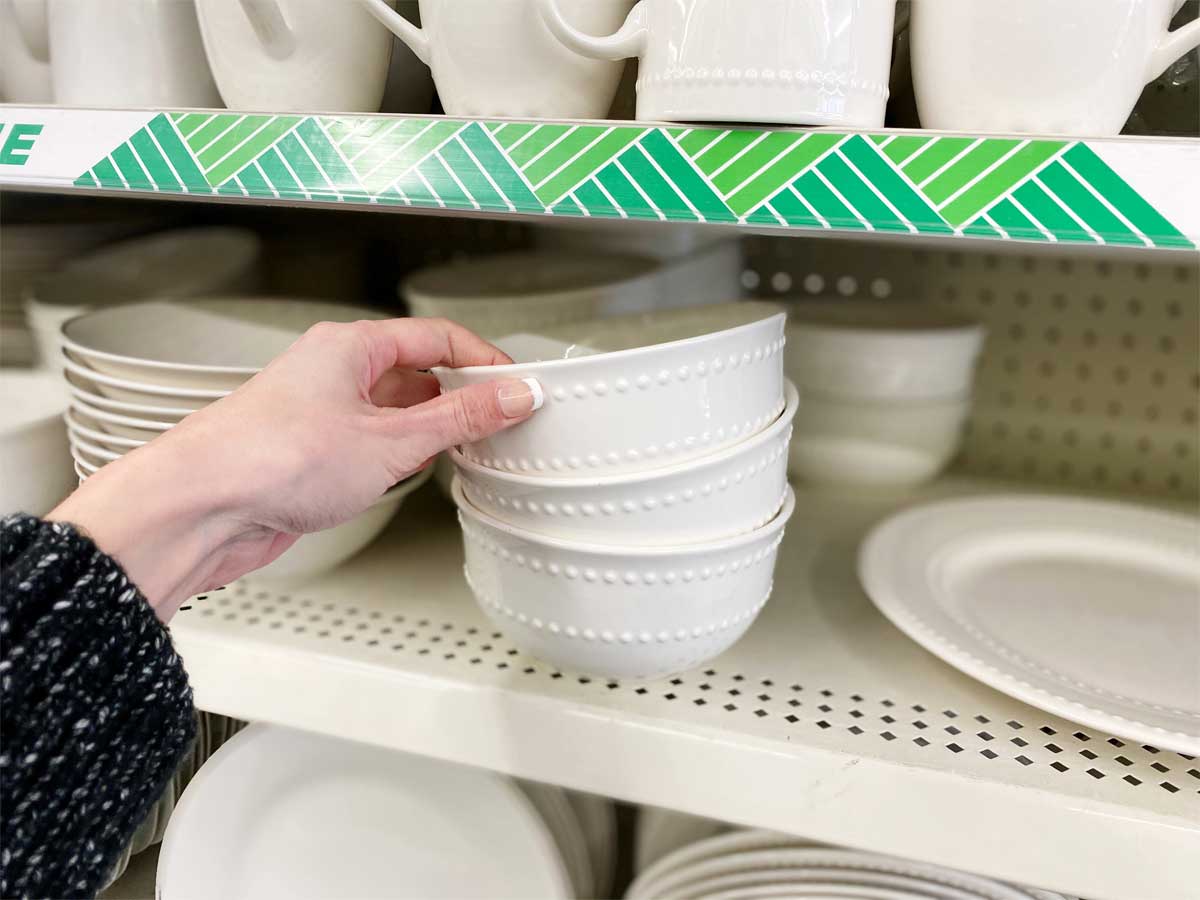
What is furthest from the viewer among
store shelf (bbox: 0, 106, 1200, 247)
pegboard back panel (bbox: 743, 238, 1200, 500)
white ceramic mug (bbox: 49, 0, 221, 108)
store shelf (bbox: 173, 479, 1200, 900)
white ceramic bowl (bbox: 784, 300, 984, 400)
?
pegboard back panel (bbox: 743, 238, 1200, 500)

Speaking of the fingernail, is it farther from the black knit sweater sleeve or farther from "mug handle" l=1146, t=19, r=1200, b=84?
"mug handle" l=1146, t=19, r=1200, b=84

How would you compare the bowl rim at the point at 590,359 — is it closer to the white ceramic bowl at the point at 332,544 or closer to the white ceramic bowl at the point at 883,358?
the white ceramic bowl at the point at 332,544

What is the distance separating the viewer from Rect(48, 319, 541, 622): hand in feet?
1.67

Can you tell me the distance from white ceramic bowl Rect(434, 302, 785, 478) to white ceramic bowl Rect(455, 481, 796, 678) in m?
0.05

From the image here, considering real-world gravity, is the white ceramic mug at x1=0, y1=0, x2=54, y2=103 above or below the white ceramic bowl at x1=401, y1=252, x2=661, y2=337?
above

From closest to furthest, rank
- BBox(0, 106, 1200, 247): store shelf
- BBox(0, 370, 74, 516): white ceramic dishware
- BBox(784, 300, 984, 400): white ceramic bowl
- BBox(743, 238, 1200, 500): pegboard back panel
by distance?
BBox(0, 106, 1200, 247): store shelf, BBox(0, 370, 74, 516): white ceramic dishware, BBox(784, 300, 984, 400): white ceramic bowl, BBox(743, 238, 1200, 500): pegboard back panel

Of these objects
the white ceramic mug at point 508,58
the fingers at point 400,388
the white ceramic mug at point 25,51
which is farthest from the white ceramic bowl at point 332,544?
the white ceramic mug at point 25,51

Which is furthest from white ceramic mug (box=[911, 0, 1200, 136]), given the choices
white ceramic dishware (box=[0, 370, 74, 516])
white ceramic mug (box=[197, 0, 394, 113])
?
white ceramic dishware (box=[0, 370, 74, 516])

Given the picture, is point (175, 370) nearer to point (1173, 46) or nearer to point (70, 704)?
point (70, 704)

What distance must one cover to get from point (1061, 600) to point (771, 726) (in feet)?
1.00

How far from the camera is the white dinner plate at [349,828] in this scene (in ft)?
2.47

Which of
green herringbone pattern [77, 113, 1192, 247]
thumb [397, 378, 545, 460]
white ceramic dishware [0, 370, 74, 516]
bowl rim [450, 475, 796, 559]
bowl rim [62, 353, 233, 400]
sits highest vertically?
green herringbone pattern [77, 113, 1192, 247]

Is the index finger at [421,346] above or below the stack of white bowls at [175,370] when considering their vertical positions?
above

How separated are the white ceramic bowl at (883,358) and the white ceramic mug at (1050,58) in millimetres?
400
